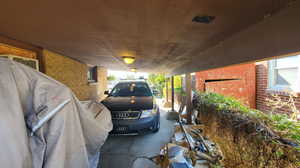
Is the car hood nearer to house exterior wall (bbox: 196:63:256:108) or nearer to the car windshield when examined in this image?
the car windshield

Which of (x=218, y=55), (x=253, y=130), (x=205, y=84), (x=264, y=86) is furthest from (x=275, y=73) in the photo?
(x=253, y=130)

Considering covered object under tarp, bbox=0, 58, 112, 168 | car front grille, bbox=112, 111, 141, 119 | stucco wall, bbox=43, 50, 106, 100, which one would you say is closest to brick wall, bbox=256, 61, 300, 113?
car front grille, bbox=112, 111, 141, 119

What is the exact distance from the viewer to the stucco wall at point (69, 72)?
11.1 ft

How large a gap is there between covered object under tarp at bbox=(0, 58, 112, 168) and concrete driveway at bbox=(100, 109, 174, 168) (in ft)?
6.18

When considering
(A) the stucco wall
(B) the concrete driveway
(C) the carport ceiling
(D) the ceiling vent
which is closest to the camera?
(C) the carport ceiling

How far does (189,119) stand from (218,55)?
9.73 ft

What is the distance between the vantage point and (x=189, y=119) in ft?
15.4

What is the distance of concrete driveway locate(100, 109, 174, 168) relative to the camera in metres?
2.71

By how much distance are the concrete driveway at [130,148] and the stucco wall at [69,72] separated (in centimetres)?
229

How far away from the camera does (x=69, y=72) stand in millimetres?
4418

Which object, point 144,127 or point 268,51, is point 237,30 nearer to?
point 268,51

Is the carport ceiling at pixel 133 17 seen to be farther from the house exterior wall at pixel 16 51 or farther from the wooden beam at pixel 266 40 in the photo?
the house exterior wall at pixel 16 51

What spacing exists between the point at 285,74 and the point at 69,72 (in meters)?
6.23

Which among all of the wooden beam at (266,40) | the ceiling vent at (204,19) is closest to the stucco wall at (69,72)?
the ceiling vent at (204,19)
